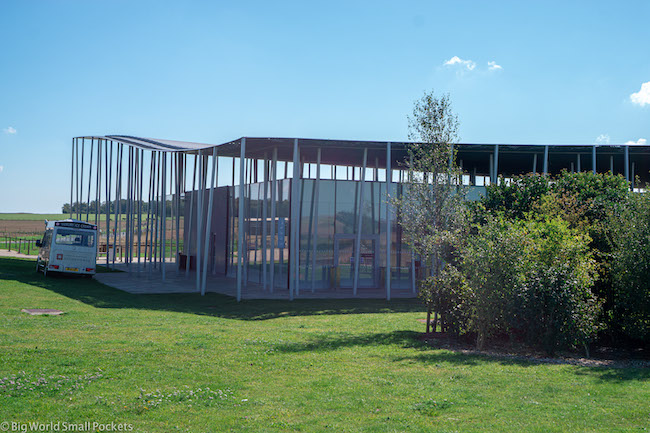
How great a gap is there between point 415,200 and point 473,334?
382cm

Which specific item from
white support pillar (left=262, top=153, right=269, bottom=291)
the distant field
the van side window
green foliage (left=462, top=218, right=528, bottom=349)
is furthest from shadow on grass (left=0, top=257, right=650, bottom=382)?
the distant field

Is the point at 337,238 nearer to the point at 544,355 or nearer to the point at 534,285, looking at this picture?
the point at 534,285

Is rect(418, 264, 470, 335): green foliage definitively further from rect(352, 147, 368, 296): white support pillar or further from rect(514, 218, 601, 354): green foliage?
rect(352, 147, 368, 296): white support pillar

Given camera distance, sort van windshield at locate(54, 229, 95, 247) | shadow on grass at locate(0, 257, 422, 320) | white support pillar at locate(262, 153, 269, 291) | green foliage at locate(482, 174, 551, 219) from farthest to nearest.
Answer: van windshield at locate(54, 229, 95, 247) < white support pillar at locate(262, 153, 269, 291) < shadow on grass at locate(0, 257, 422, 320) < green foliage at locate(482, 174, 551, 219)

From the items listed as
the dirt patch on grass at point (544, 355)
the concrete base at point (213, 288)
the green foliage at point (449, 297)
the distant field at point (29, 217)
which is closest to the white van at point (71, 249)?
the concrete base at point (213, 288)

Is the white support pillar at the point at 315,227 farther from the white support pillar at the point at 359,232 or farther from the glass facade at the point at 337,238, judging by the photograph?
the white support pillar at the point at 359,232

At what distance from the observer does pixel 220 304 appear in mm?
20875

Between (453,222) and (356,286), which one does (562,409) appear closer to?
(453,222)

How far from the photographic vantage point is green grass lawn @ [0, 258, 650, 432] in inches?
263

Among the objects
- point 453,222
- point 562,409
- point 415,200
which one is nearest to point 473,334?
point 453,222

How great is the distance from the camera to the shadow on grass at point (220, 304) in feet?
62.0

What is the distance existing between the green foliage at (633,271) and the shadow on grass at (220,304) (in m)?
8.61

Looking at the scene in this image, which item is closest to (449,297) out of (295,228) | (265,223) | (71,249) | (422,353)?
(422,353)

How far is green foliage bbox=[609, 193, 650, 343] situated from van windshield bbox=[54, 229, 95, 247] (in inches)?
976
